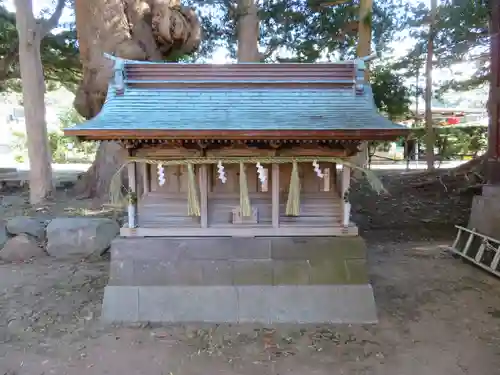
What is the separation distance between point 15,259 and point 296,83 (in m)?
6.66

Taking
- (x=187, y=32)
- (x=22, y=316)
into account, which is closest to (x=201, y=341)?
(x=22, y=316)

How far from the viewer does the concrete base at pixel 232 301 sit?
19.8 ft

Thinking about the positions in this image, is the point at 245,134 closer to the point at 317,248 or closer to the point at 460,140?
the point at 317,248

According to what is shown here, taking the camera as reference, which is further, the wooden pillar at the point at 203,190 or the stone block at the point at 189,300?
the stone block at the point at 189,300

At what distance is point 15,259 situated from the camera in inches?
349

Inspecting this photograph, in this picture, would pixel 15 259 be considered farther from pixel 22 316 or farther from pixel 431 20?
pixel 431 20

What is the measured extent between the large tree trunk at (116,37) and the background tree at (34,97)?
125 cm

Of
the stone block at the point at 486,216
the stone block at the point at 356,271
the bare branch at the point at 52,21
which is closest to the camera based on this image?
the stone block at the point at 356,271

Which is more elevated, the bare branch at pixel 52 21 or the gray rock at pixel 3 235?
the bare branch at pixel 52 21

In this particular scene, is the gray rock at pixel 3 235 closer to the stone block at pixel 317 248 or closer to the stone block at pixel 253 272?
the stone block at pixel 253 272

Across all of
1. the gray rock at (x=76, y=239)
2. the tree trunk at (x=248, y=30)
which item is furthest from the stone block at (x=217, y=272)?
the tree trunk at (x=248, y=30)

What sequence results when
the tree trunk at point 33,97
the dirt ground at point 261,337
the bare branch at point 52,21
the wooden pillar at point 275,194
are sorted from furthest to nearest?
the bare branch at point 52,21 → the tree trunk at point 33,97 → the wooden pillar at point 275,194 → the dirt ground at point 261,337

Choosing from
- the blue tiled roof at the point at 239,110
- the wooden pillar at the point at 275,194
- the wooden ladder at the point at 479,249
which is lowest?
the wooden ladder at the point at 479,249

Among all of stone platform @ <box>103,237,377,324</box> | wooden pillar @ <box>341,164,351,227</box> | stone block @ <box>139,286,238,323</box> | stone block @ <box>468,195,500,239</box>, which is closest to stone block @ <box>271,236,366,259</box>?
stone platform @ <box>103,237,377,324</box>
